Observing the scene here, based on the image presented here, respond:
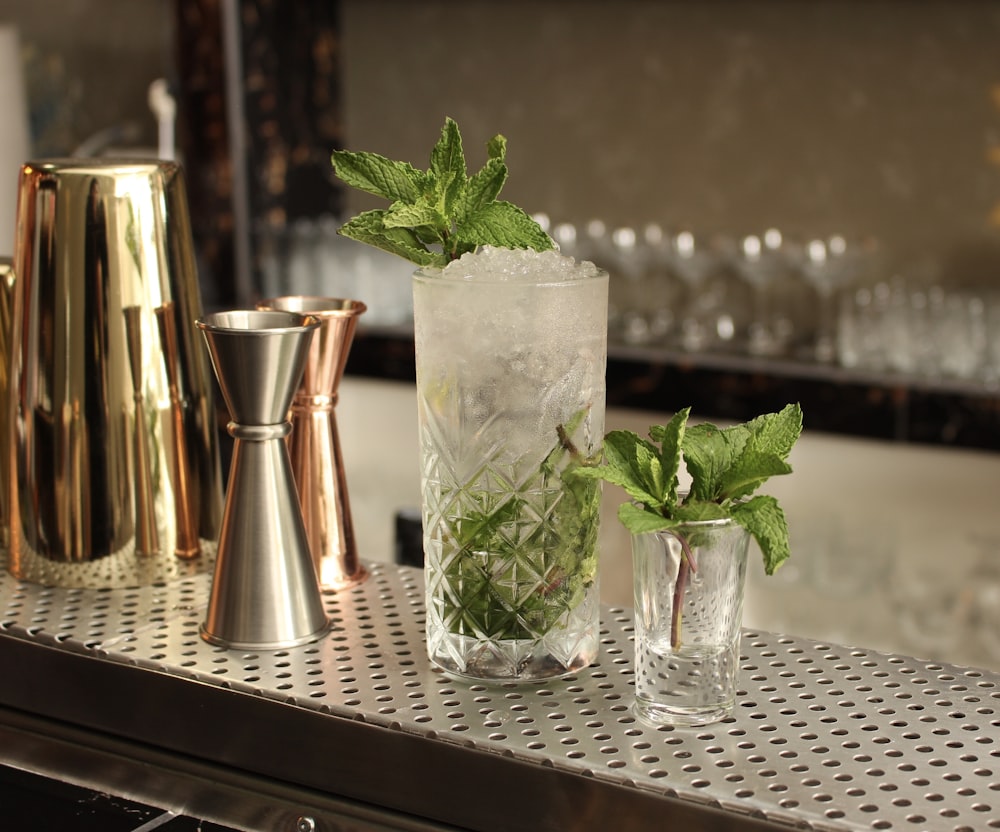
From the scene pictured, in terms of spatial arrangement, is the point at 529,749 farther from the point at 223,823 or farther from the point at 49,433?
the point at 49,433

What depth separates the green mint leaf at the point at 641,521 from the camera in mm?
763

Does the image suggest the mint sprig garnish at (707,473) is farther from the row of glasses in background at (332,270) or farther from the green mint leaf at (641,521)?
the row of glasses in background at (332,270)

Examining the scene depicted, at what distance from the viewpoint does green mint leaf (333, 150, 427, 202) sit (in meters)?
0.89

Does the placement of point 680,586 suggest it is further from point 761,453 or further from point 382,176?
point 382,176

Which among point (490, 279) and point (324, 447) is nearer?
point (490, 279)

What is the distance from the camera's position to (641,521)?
30.2 inches

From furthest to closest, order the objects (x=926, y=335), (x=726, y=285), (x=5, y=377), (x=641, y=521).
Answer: (x=726, y=285)
(x=926, y=335)
(x=5, y=377)
(x=641, y=521)

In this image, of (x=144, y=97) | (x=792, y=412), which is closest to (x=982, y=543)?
(x=792, y=412)

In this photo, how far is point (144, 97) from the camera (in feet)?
11.9

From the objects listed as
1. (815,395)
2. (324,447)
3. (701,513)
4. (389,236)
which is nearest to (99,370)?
(324,447)

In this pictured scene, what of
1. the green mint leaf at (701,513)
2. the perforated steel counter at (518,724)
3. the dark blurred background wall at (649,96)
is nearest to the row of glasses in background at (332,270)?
the dark blurred background wall at (649,96)

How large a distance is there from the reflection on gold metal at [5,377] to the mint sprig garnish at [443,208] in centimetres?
40

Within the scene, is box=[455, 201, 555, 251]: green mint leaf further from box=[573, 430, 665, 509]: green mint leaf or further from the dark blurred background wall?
the dark blurred background wall

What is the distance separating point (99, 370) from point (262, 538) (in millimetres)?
215
